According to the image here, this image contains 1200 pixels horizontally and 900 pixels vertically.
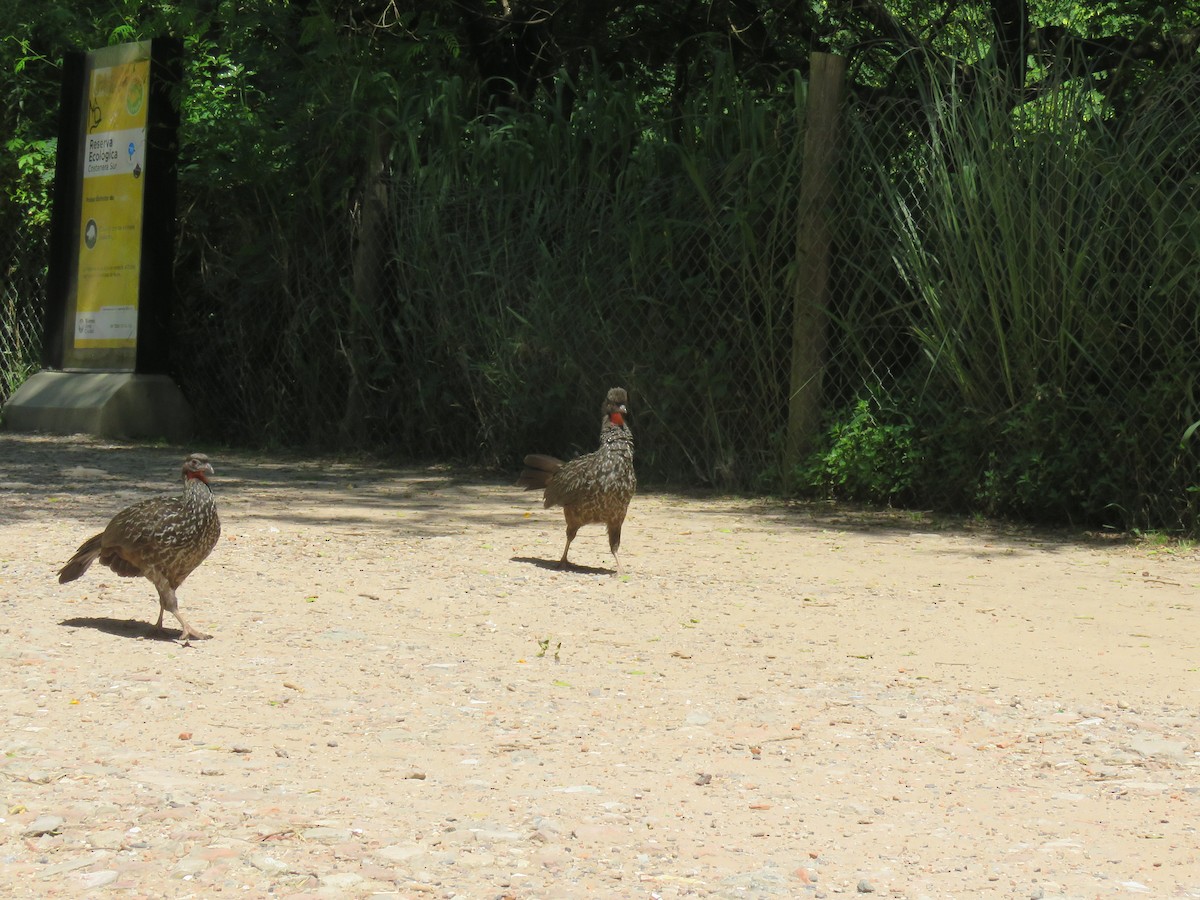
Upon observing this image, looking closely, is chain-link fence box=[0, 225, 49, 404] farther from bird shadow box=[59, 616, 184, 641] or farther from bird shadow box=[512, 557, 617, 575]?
bird shadow box=[59, 616, 184, 641]

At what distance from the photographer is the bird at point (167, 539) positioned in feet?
16.4

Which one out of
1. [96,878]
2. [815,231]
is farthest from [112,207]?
[96,878]

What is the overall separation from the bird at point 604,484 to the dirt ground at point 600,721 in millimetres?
241

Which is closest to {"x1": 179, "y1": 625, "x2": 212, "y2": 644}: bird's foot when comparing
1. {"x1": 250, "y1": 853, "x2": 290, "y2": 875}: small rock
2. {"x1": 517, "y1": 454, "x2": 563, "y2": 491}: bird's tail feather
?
{"x1": 250, "y1": 853, "x2": 290, "y2": 875}: small rock

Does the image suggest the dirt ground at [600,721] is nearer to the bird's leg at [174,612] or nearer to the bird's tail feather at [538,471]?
the bird's leg at [174,612]

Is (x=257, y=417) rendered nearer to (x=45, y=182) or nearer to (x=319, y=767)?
(x=45, y=182)

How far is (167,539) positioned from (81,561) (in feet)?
1.64

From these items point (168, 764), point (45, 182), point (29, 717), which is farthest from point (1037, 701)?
point (45, 182)

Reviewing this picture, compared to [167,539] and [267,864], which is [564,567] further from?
[267,864]

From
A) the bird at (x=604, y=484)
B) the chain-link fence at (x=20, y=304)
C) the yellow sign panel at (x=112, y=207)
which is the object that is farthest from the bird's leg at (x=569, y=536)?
the chain-link fence at (x=20, y=304)

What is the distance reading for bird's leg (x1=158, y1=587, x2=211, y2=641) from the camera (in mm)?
4941

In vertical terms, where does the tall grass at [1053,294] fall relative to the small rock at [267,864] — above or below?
above

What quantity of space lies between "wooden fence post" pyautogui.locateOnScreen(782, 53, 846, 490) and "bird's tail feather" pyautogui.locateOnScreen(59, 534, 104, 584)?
4.68 meters

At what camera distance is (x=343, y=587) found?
6.00m
